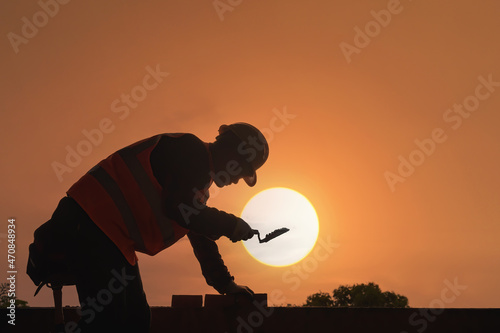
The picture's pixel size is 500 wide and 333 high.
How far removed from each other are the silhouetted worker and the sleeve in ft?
2.03

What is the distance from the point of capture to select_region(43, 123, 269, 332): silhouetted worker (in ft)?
9.53

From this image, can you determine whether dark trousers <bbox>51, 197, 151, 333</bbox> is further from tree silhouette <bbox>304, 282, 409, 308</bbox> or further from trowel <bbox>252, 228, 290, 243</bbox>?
tree silhouette <bbox>304, 282, 409, 308</bbox>

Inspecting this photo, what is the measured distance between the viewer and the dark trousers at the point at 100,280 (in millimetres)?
2830

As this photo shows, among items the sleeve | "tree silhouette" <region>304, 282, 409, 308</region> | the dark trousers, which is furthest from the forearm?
"tree silhouette" <region>304, 282, 409, 308</region>

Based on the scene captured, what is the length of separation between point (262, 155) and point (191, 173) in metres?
0.84

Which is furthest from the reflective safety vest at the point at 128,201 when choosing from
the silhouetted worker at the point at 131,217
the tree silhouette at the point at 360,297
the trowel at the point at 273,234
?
the tree silhouette at the point at 360,297

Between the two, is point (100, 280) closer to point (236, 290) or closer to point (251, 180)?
point (236, 290)

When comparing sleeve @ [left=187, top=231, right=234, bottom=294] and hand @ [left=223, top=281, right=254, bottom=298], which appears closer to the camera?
hand @ [left=223, top=281, right=254, bottom=298]

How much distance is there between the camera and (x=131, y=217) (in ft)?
10.1

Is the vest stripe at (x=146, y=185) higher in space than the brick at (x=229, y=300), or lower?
higher

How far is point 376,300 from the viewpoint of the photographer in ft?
224

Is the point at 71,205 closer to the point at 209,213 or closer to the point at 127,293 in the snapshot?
the point at 127,293

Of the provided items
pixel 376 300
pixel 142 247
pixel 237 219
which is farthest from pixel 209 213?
pixel 376 300

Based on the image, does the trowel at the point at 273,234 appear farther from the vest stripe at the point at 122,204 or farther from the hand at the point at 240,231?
the vest stripe at the point at 122,204
